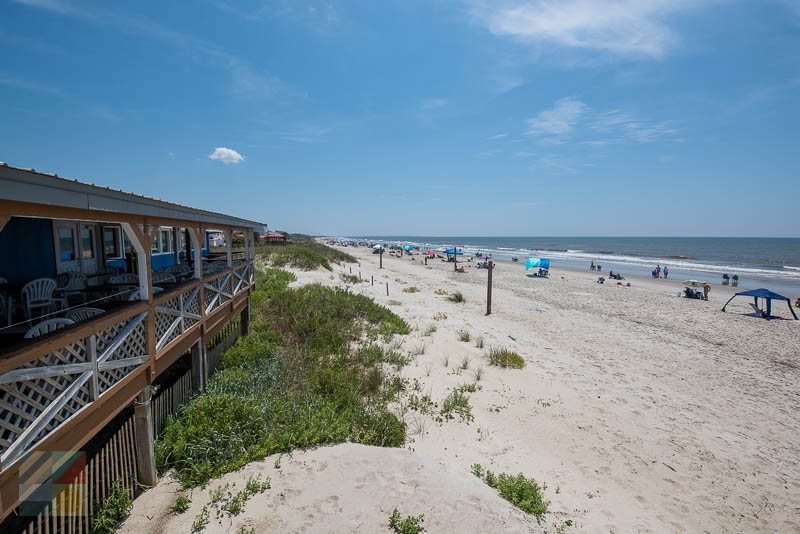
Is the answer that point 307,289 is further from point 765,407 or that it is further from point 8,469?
point 765,407

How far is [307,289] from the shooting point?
52.5ft

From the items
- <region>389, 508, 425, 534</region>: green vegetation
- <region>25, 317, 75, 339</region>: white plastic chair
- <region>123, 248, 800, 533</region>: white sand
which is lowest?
<region>123, 248, 800, 533</region>: white sand

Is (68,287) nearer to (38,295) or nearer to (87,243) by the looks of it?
(38,295)

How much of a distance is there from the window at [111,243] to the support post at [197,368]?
4.77 metres

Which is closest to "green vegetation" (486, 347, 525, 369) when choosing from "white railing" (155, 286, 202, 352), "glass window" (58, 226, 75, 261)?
"white railing" (155, 286, 202, 352)

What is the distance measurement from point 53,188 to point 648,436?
411 inches

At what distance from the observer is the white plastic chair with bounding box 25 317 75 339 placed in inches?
143

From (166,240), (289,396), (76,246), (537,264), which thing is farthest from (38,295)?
(537,264)

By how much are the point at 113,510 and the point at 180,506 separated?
77 centimetres

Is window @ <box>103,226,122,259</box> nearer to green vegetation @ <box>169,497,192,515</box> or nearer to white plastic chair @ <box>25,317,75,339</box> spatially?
white plastic chair @ <box>25,317,75,339</box>

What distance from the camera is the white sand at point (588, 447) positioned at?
4.61 m

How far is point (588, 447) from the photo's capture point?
273 inches

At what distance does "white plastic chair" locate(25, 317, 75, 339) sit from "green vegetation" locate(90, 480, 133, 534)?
2.16 meters

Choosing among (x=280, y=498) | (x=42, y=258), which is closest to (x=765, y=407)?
(x=280, y=498)
